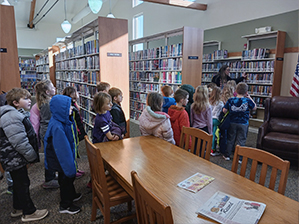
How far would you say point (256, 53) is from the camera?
5.79 m

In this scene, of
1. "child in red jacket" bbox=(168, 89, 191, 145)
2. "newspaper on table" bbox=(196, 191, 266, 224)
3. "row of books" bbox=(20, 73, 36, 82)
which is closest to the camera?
"newspaper on table" bbox=(196, 191, 266, 224)

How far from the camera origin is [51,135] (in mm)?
2184

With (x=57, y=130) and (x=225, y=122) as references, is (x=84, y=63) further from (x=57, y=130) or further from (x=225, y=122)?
(x=225, y=122)

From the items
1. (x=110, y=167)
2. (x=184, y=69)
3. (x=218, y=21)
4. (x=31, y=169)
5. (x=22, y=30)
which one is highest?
(x=22, y=30)

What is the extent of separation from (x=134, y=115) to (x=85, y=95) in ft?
7.22

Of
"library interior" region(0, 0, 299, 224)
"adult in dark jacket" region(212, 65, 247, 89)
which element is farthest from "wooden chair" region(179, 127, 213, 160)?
"adult in dark jacket" region(212, 65, 247, 89)

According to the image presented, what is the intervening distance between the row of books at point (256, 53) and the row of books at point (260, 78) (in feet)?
1.54

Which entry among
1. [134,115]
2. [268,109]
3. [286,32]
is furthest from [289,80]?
[134,115]

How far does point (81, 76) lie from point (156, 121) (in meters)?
3.70

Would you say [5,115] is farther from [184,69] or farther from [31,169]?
[184,69]

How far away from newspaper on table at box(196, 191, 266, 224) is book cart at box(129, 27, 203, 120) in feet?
13.3

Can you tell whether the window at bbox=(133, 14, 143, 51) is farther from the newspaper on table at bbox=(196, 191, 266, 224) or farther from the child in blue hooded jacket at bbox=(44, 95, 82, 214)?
the newspaper on table at bbox=(196, 191, 266, 224)

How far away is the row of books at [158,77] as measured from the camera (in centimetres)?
533

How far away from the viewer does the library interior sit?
1.42 m
